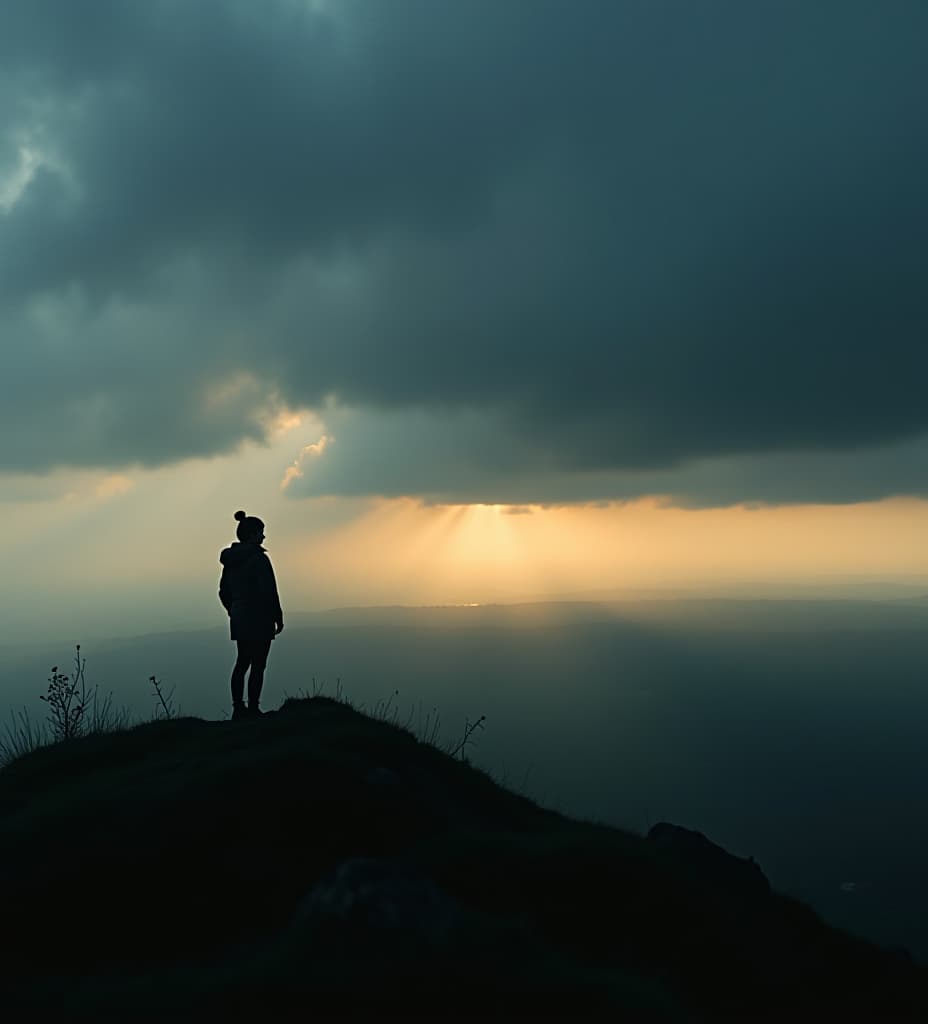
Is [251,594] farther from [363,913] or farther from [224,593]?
[363,913]

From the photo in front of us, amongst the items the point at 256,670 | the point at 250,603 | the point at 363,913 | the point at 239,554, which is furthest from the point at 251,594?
the point at 363,913

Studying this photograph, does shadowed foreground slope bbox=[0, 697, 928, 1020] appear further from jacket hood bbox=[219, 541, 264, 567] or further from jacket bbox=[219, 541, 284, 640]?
jacket hood bbox=[219, 541, 264, 567]

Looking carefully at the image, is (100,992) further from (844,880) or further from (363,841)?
(844,880)

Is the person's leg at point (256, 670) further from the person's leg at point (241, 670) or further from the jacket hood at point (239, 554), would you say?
the jacket hood at point (239, 554)

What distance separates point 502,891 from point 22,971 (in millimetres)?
4246

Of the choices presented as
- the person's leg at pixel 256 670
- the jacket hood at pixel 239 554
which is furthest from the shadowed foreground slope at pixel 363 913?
the jacket hood at pixel 239 554

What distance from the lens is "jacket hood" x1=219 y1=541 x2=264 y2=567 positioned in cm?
1708

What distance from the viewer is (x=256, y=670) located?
17.2 m

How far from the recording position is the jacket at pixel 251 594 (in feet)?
55.4

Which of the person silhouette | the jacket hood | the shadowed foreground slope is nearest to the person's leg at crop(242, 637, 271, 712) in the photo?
the person silhouette

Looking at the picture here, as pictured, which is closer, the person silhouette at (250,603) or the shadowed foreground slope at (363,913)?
the shadowed foreground slope at (363,913)

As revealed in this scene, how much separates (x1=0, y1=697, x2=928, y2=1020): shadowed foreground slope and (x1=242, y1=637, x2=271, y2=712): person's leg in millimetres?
5150

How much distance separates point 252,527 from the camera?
56.5 feet

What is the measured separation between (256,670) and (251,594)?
1.72 m
